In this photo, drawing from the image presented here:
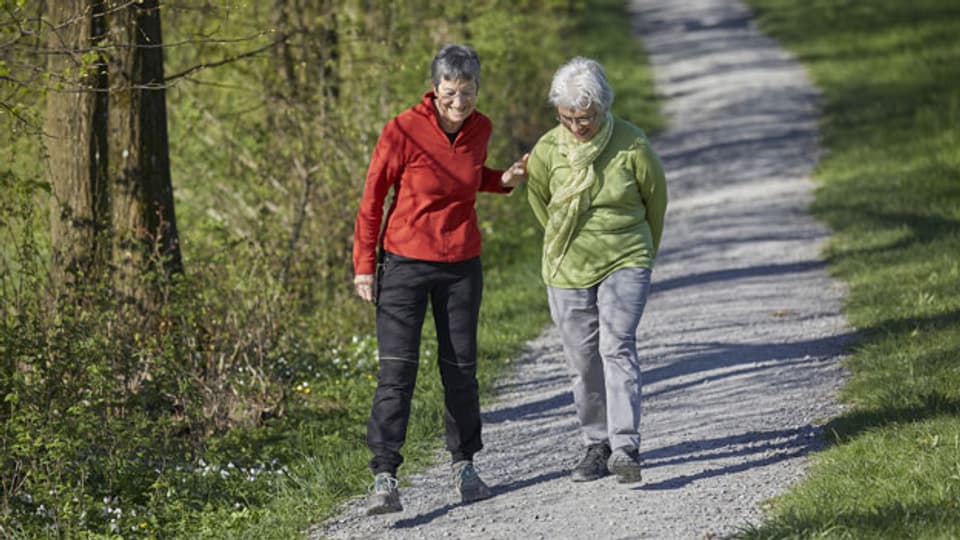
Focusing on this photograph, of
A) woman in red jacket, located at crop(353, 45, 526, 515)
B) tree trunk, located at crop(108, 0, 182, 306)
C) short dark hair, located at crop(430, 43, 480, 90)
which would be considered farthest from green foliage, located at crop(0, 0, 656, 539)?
short dark hair, located at crop(430, 43, 480, 90)

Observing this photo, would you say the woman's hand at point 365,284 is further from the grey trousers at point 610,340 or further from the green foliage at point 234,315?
the green foliage at point 234,315

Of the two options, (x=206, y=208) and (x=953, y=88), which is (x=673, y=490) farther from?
(x=953, y=88)

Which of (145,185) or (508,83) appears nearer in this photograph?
(145,185)

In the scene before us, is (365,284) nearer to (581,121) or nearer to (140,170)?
(581,121)

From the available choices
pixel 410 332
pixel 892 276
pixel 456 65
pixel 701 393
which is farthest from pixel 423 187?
pixel 892 276

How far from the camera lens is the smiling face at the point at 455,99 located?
20.4 ft

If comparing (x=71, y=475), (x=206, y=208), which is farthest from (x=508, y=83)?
(x=71, y=475)

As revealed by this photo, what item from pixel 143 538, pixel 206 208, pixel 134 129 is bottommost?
pixel 143 538

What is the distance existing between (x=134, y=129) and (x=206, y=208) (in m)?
3.74

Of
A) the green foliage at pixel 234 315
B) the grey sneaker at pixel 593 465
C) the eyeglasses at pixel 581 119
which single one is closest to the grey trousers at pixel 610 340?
the grey sneaker at pixel 593 465

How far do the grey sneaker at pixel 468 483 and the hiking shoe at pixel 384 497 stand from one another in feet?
0.97

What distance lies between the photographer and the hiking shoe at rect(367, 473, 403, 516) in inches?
257

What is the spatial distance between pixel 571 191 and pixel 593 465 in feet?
4.18

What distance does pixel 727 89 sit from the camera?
990 inches
